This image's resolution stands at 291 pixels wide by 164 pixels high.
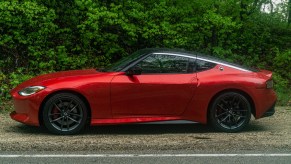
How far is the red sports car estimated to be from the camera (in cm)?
761

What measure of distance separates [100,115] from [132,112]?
52 cm

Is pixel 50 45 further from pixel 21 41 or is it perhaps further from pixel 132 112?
→ pixel 132 112

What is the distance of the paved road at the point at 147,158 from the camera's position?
6027mm

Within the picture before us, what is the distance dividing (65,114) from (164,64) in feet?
5.99

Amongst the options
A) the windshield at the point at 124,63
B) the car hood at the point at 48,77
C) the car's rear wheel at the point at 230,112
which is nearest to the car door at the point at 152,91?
the windshield at the point at 124,63

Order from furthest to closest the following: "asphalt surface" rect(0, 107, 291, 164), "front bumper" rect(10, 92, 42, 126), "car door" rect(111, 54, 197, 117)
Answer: "car door" rect(111, 54, 197, 117) → "front bumper" rect(10, 92, 42, 126) → "asphalt surface" rect(0, 107, 291, 164)

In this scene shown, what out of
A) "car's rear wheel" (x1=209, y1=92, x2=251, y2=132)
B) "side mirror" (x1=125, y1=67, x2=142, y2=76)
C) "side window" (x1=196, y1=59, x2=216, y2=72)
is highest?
"side window" (x1=196, y1=59, x2=216, y2=72)

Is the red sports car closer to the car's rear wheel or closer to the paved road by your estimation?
the car's rear wheel

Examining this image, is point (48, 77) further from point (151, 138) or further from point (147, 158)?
point (147, 158)

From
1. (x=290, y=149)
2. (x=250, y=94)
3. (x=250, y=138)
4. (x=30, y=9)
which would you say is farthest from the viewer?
(x=30, y=9)

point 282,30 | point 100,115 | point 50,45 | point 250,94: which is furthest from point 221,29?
point 100,115

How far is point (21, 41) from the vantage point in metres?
13.3

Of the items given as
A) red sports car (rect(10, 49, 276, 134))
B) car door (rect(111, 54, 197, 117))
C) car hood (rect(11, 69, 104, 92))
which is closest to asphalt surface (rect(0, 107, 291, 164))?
red sports car (rect(10, 49, 276, 134))

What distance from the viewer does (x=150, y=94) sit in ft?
25.5
